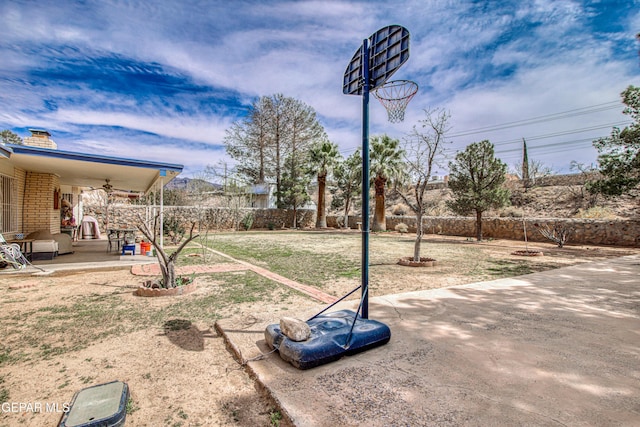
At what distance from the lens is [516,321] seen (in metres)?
3.76

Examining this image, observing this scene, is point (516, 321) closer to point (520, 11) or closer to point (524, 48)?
point (520, 11)

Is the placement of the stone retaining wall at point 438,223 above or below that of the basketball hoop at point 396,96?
below

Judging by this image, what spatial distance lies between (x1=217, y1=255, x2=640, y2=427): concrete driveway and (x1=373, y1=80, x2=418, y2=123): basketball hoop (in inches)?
129

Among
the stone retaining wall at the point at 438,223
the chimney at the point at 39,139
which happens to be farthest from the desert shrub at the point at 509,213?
the chimney at the point at 39,139

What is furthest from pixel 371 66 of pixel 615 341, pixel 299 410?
pixel 615 341

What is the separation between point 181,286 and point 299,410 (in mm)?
4008

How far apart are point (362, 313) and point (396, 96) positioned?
3.53m

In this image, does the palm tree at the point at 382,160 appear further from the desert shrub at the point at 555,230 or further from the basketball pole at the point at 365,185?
the basketball pole at the point at 365,185

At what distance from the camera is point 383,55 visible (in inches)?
133

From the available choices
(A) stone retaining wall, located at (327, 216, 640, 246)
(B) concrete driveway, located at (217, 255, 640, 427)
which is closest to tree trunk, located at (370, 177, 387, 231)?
(A) stone retaining wall, located at (327, 216, 640, 246)

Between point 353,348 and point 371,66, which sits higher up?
point 371,66

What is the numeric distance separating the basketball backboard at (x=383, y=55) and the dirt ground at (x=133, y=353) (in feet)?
10.6

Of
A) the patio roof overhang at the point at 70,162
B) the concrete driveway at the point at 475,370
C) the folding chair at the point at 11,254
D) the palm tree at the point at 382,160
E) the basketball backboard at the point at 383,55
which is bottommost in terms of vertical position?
the concrete driveway at the point at 475,370

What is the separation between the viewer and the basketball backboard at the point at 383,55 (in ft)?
10.5
